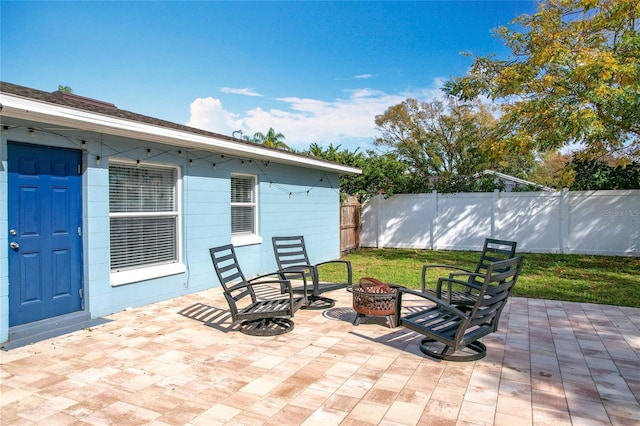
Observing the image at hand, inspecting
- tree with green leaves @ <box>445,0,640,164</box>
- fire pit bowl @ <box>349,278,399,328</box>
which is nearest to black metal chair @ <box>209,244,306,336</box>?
fire pit bowl @ <box>349,278,399,328</box>

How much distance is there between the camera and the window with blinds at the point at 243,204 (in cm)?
809

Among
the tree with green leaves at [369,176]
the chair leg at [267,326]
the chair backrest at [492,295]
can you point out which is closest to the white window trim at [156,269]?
the chair leg at [267,326]

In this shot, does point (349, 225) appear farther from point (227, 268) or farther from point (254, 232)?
point (227, 268)

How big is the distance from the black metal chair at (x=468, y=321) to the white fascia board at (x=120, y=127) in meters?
4.01

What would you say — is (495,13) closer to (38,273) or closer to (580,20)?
(580,20)

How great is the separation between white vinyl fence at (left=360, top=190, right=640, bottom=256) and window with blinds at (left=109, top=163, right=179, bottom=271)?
30.3ft

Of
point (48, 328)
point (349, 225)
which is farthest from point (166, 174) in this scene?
point (349, 225)

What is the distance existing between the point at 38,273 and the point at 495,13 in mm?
13922

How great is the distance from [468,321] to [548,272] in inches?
279

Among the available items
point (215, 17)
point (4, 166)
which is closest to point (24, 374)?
point (4, 166)

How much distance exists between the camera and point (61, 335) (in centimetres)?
452

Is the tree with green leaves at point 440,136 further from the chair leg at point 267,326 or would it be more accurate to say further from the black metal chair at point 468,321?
the black metal chair at point 468,321

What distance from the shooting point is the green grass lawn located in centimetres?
696

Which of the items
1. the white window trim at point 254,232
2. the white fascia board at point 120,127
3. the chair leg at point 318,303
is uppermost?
the white fascia board at point 120,127
